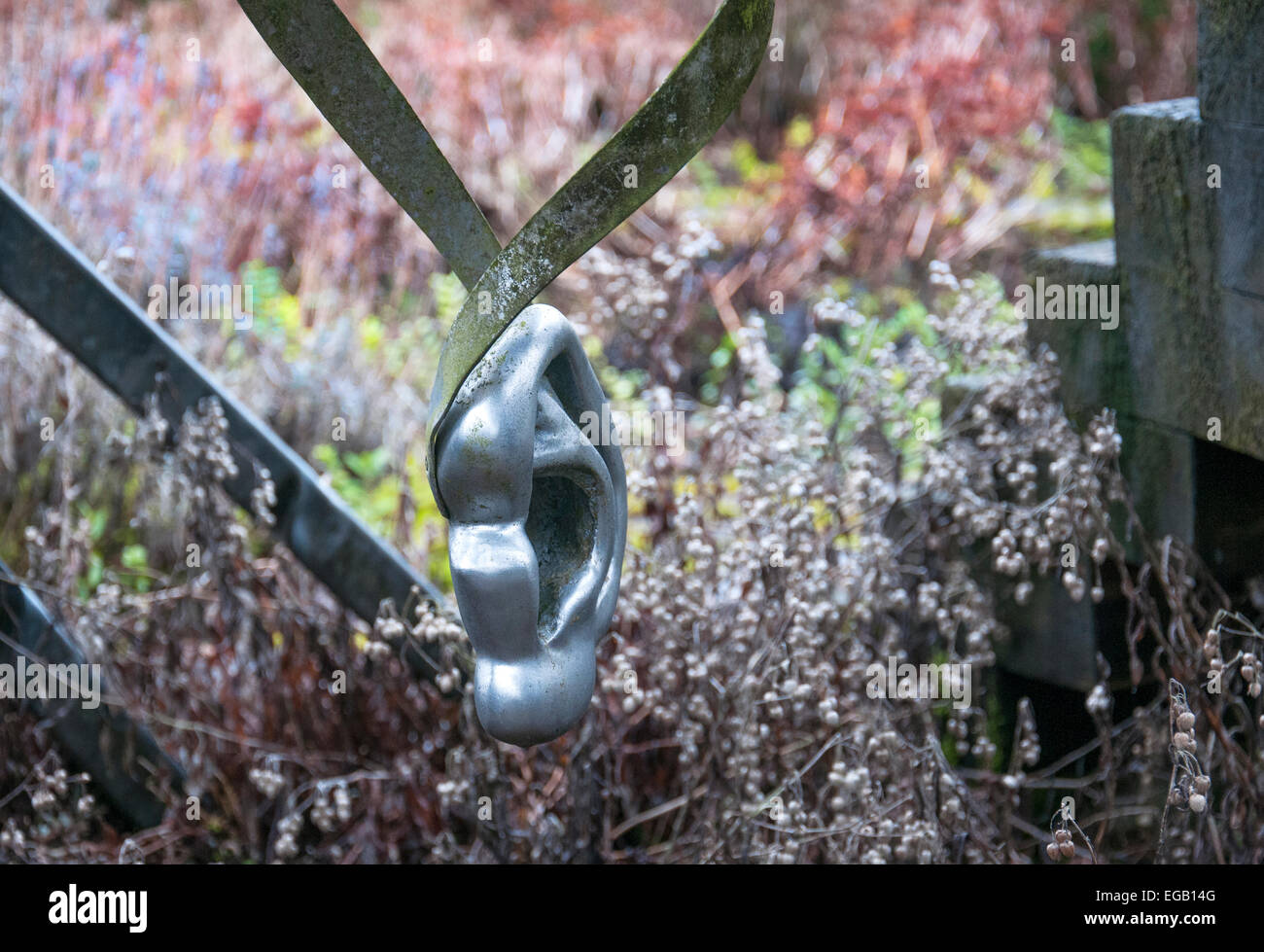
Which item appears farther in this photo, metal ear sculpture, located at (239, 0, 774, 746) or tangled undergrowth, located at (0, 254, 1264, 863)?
tangled undergrowth, located at (0, 254, 1264, 863)

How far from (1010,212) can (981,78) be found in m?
0.70

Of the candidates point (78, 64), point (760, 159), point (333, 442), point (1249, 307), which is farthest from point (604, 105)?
point (1249, 307)

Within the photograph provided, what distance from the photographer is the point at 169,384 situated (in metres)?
2.40

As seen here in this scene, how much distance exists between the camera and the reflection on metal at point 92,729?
7.61 feet

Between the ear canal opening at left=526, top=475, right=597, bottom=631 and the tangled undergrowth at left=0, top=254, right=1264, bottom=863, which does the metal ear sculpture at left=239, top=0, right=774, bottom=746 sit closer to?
the ear canal opening at left=526, top=475, right=597, bottom=631

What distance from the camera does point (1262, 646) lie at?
1989 millimetres

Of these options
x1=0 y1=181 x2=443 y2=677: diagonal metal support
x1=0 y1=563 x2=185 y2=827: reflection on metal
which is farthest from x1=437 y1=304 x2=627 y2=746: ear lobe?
x1=0 y1=563 x2=185 y2=827: reflection on metal

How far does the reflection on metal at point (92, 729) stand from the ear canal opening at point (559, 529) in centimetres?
131

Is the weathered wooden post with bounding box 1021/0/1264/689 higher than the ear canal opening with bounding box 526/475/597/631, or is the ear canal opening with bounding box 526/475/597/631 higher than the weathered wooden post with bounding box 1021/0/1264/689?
the weathered wooden post with bounding box 1021/0/1264/689

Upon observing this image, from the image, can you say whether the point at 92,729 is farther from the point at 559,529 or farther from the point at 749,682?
the point at 559,529

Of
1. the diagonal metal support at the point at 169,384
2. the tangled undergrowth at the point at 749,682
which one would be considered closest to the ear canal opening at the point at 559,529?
the tangled undergrowth at the point at 749,682

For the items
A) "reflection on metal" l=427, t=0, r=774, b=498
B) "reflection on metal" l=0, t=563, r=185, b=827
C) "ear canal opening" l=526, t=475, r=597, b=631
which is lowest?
"reflection on metal" l=0, t=563, r=185, b=827

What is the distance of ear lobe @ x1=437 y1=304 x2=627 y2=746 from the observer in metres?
1.16

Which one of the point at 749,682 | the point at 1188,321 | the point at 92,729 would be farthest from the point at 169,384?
the point at 1188,321
